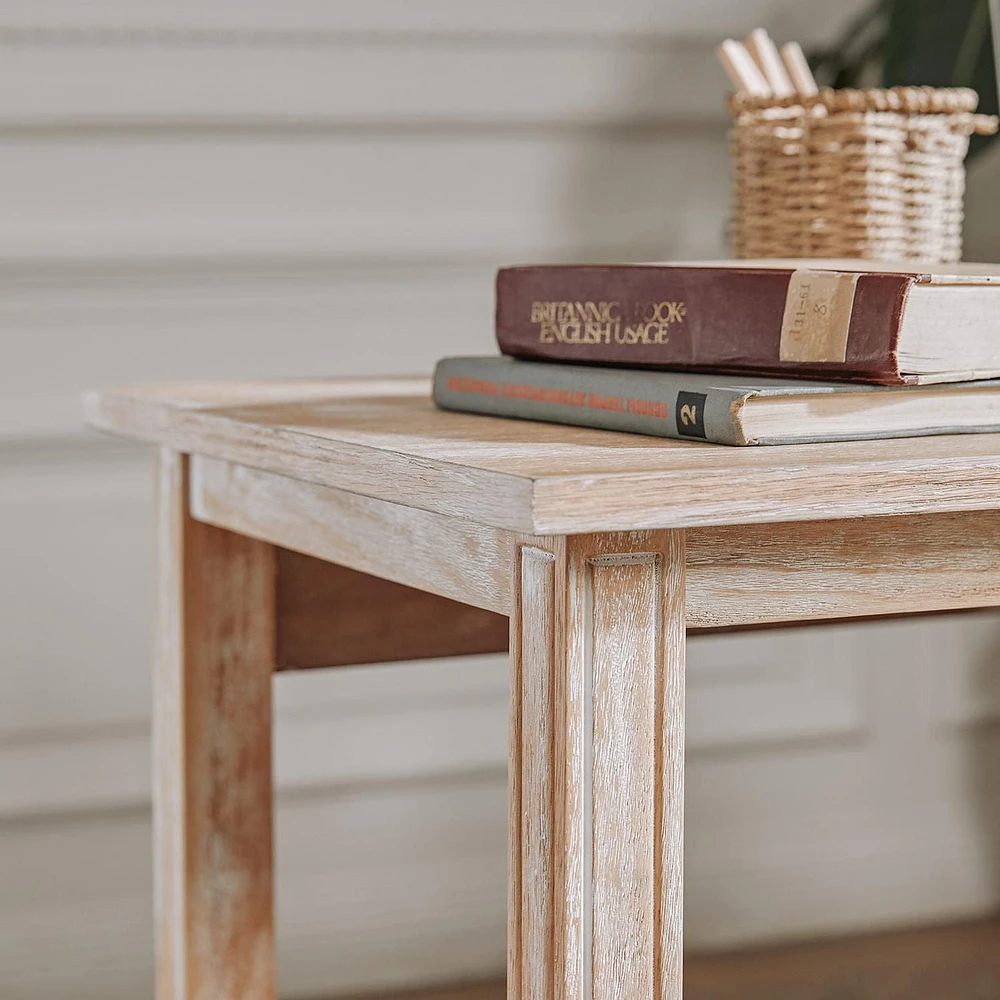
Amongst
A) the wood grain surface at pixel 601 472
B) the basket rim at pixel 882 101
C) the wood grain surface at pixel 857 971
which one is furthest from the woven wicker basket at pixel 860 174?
the wood grain surface at pixel 857 971

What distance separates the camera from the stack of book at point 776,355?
0.62m

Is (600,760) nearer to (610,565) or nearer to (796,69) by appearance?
(610,565)

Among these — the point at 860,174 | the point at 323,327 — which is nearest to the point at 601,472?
the point at 860,174

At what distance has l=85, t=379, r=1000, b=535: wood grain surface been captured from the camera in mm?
505

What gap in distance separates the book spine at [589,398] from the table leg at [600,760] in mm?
80

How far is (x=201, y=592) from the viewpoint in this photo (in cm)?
93

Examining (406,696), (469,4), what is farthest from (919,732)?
(469,4)

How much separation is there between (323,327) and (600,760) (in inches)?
37.4

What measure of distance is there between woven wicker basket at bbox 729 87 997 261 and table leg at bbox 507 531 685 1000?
22.2 inches

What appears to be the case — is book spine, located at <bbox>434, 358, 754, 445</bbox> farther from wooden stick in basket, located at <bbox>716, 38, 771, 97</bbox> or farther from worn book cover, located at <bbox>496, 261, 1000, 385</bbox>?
wooden stick in basket, located at <bbox>716, 38, 771, 97</bbox>

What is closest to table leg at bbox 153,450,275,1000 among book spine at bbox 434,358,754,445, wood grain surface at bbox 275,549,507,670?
wood grain surface at bbox 275,549,507,670

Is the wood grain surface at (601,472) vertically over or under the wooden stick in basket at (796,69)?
under

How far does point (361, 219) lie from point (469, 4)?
0.72 ft

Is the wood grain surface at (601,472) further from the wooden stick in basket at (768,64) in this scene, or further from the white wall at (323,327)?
the white wall at (323,327)
